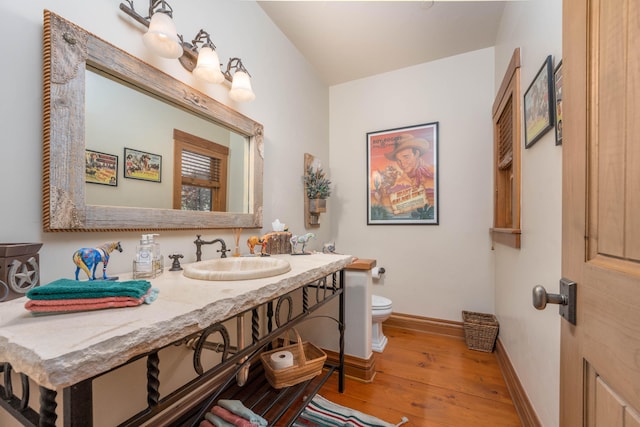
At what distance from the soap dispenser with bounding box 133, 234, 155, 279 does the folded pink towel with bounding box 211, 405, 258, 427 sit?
67 centimetres

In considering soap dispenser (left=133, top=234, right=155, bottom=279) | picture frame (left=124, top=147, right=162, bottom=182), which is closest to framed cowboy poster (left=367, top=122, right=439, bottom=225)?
picture frame (left=124, top=147, right=162, bottom=182)

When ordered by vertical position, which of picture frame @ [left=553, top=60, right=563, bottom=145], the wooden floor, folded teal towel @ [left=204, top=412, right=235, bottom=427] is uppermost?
picture frame @ [left=553, top=60, right=563, bottom=145]

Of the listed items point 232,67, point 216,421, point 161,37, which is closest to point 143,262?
point 216,421

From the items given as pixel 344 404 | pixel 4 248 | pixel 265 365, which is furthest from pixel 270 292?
pixel 344 404

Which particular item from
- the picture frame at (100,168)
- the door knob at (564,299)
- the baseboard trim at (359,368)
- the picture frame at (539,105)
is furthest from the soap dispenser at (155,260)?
the picture frame at (539,105)

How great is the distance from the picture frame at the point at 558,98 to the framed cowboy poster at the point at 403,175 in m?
1.47

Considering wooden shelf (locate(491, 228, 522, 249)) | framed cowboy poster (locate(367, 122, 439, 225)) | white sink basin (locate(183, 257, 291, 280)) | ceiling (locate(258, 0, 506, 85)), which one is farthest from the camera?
framed cowboy poster (locate(367, 122, 439, 225))

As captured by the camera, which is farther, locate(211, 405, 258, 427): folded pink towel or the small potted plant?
the small potted plant

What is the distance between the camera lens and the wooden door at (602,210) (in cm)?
45

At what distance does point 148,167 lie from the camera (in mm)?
1204

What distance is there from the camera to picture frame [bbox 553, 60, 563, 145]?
3.34 ft

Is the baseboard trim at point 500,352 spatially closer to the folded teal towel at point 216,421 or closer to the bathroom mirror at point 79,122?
the folded teal towel at point 216,421

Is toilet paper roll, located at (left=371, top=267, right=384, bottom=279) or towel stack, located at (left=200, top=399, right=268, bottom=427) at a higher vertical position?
toilet paper roll, located at (left=371, top=267, right=384, bottom=279)

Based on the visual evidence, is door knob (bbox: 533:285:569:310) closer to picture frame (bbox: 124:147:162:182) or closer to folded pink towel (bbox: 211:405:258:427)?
folded pink towel (bbox: 211:405:258:427)
